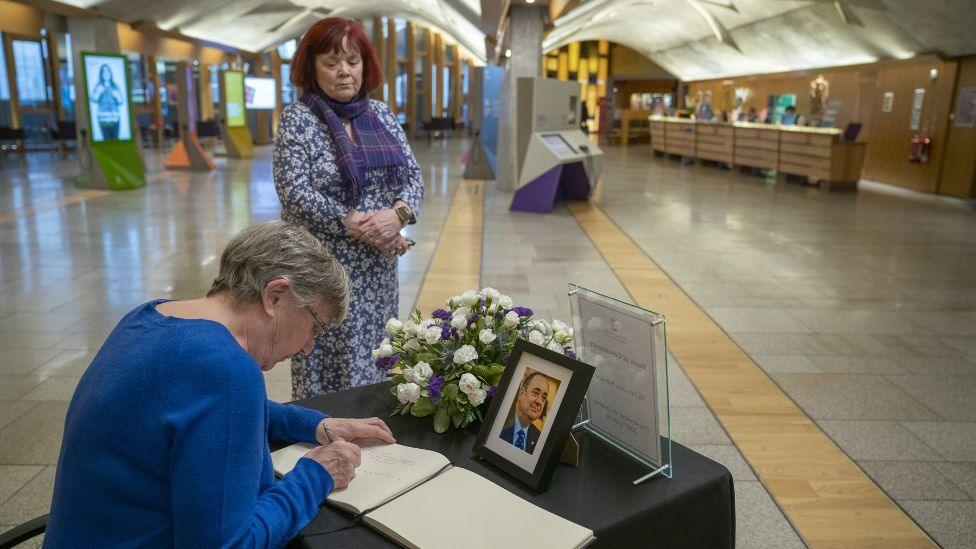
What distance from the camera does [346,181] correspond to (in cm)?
247

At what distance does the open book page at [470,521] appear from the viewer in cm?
118

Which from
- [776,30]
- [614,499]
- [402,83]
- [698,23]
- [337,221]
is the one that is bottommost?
[614,499]

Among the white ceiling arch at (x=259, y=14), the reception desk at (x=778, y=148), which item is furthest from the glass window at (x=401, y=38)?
the reception desk at (x=778, y=148)

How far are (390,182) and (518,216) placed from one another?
687 centimetres

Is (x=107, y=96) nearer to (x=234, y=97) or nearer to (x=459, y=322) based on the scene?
(x=234, y=97)

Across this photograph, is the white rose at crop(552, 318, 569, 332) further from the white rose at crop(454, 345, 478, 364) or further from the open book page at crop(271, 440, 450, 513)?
the open book page at crop(271, 440, 450, 513)

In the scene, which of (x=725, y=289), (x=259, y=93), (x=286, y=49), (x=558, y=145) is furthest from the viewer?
(x=286, y=49)

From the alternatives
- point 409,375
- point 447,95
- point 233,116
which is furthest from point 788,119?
point 447,95

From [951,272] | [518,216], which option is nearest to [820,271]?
[951,272]

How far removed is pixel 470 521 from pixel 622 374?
1.38 feet

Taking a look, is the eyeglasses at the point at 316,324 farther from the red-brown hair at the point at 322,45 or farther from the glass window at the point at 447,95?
the glass window at the point at 447,95

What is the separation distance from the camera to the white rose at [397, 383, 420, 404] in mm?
1559

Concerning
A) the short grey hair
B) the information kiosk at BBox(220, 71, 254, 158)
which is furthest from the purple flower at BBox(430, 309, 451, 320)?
the information kiosk at BBox(220, 71, 254, 158)

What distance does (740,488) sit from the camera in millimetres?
2715
